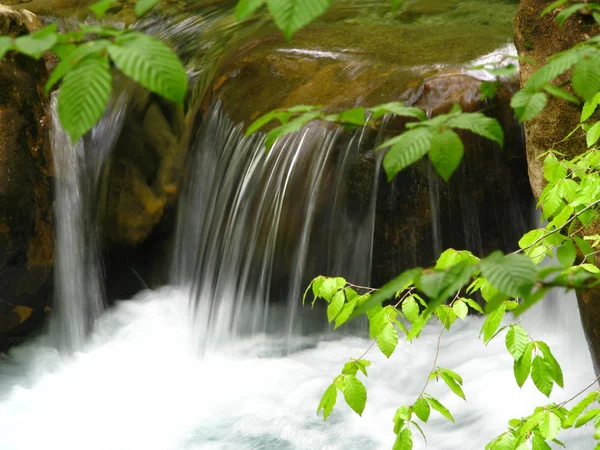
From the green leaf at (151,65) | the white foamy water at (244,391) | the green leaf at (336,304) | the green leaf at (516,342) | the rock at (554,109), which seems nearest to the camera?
the green leaf at (151,65)

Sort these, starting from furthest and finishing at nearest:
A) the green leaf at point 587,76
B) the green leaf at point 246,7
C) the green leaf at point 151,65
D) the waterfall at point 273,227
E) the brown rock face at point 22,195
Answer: the waterfall at point 273,227
the brown rock face at point 22,195
the green leaf at point 587,76
the green leaf at point 246,7
the green leaf at point 151,65

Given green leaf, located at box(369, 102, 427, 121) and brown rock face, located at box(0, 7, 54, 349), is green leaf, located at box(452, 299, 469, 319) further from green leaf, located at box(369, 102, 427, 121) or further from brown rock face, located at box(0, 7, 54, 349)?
brown rock face, located at box(0, 7, 54, 349)

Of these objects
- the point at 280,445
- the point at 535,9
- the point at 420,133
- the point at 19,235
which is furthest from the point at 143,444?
the point at 420,133

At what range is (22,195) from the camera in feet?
17.1

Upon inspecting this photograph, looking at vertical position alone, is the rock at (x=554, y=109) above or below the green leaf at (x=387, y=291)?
above

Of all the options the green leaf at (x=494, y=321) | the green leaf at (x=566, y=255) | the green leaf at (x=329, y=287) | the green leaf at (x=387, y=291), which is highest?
the green leaf at (x=387, y=291)

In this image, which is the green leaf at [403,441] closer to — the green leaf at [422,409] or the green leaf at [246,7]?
the green leaf at [422,409]

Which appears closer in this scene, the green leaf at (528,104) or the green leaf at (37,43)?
the green leaf at (37,43)

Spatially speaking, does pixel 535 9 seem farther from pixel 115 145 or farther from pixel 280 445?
pixel 115 145

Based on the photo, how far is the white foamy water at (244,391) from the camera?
4.25 meters

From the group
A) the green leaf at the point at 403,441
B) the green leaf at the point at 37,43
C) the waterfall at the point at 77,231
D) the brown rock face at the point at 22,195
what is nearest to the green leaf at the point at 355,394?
the green leaf at the point at 403,441

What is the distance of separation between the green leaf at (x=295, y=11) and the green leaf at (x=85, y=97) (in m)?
0.25

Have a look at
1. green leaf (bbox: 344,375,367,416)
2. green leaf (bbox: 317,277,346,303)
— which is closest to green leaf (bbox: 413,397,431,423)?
green leaf (bbox: 344,375,367,416)

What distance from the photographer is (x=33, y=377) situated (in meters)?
5.22
